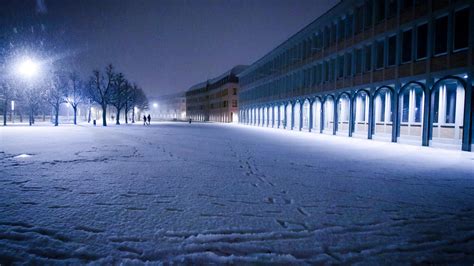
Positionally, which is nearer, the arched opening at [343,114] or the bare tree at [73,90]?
Result: the arched opening at [343,114]

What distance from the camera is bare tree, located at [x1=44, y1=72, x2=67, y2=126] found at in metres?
47.1

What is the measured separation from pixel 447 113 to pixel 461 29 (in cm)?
493

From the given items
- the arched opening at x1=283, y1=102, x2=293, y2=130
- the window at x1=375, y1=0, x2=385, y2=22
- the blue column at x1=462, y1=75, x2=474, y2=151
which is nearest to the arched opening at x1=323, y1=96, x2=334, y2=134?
the arched opening at x1=283, y1=102, x2=293, y2=130

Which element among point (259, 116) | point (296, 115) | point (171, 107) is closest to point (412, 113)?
point (296, 115)

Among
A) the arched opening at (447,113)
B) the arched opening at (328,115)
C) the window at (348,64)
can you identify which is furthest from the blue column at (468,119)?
the arched opening at (328,115)

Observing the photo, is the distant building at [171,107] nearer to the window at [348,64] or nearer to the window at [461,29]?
the window at [348,64]

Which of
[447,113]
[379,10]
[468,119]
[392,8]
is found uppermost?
[379,10]

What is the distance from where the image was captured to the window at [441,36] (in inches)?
685

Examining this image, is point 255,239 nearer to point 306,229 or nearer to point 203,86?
point 306,229

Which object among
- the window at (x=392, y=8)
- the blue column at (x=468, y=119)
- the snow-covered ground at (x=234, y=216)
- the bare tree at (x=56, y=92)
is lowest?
the snow-covered ground at (x=234, y=216)

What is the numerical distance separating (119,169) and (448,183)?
876cm

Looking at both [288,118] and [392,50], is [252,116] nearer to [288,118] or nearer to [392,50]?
[288,118]

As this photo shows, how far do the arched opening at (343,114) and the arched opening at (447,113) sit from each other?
31.4 ft

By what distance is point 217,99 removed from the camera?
91188mm
